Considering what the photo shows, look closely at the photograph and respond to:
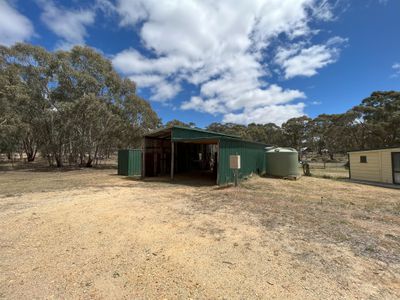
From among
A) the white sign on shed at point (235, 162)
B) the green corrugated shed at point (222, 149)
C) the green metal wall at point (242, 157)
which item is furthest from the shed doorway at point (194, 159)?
the white sign on shed at point (235, 162)

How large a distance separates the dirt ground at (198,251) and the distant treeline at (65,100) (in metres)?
14.6

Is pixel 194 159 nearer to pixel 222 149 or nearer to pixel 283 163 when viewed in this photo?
pixel 283 163

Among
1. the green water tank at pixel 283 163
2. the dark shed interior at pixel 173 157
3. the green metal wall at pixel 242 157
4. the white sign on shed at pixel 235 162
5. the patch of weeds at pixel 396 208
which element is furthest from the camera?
the dark shed interior at pixel 173 157

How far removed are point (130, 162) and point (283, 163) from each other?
10.6 m

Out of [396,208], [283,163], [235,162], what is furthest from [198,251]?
[283,163]

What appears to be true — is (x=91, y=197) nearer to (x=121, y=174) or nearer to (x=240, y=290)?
(x=240, y=290)

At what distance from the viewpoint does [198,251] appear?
3752 mm

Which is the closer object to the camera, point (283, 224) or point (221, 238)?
point (221, 238)

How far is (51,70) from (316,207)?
72.8ft

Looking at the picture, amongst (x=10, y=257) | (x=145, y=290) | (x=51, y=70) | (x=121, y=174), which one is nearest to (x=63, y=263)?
(x=10, y=257)

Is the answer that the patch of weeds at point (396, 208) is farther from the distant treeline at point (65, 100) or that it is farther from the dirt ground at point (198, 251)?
the distant treeline at point (65, 100)

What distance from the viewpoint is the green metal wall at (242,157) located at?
446 inches

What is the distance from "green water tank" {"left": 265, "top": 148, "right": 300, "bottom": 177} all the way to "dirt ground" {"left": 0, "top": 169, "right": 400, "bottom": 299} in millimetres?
7742

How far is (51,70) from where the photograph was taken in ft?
63.2
